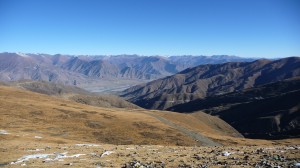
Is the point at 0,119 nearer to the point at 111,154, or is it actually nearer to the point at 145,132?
the point at 145,132

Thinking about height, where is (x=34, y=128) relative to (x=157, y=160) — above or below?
below

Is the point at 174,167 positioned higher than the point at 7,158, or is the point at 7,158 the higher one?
the point at 174,167

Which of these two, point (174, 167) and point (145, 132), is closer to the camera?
point (174, 167)

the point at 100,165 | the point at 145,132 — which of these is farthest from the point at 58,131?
the point at 100,165

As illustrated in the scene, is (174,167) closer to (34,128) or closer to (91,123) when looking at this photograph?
(34,128)

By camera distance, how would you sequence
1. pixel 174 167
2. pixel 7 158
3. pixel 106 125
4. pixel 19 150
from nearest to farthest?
pixel 174 167, pixel 7 158, pixel 19 150, pixel 106 125

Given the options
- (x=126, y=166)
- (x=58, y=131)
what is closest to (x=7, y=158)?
(x=126, y=166)

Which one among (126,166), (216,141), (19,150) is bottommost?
(216,141)

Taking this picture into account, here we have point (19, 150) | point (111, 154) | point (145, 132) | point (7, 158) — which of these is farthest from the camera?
point (145, 132)

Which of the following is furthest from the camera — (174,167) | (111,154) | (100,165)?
(111,154)
